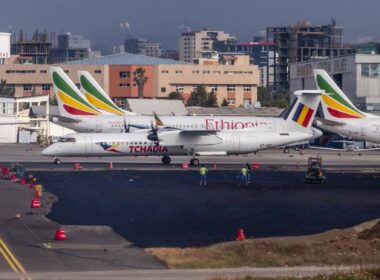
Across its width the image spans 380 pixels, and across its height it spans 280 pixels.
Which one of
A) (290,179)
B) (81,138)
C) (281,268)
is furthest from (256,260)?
(81,138)

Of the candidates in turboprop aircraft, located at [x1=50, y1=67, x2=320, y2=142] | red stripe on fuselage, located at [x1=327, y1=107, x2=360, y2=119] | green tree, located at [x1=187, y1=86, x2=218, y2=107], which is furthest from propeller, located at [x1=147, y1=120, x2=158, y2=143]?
green tree, located at [x1=187, y1=86, x2=218, y2=107]

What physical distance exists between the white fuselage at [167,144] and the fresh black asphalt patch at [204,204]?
739 cm

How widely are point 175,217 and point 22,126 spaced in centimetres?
7864

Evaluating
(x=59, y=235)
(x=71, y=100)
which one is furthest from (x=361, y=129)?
(x=59, y=235)

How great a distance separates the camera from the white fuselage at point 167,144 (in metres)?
80.3

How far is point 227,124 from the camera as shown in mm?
89062

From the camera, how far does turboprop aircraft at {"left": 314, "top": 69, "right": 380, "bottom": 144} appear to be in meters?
88.4

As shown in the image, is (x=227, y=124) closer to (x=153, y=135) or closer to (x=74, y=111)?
(x=153, y=135)

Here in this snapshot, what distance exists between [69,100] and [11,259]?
6107cm

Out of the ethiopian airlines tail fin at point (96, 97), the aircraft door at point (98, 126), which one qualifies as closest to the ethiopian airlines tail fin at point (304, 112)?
the aircraft door at point (98, 126)

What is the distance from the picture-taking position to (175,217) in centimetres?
4812

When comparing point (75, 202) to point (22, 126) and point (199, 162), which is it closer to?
point (199, 162)

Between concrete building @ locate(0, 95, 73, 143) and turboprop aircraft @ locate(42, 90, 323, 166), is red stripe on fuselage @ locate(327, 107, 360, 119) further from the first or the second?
concrete building @ locate(0, 95, 73, 143)

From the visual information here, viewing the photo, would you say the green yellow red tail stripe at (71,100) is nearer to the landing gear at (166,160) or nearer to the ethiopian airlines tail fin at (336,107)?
the landing gear at (166,160)
